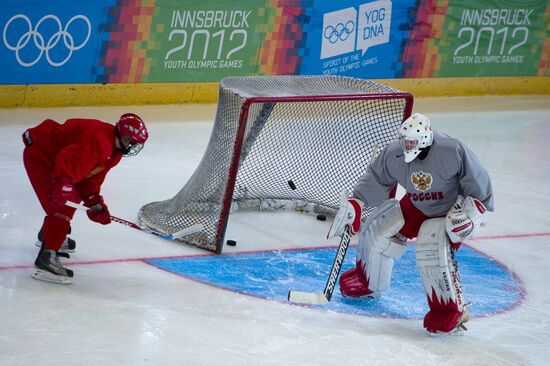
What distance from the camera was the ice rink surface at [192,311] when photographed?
3.97 meters

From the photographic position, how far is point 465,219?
4.23 meters

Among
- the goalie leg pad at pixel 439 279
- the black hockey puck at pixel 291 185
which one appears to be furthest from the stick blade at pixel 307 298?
the black hockey puck at pixel 291 185

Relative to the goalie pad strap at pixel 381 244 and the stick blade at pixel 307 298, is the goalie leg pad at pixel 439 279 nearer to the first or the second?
the goalie pad strap at pixel 381 244

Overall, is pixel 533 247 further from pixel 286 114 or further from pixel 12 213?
pixel 12 213

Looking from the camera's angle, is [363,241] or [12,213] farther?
[12,213]

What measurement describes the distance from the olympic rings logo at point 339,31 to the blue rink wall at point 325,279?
4474 mm

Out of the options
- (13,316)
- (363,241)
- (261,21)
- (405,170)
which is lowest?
(13,316)

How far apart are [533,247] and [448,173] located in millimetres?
1790

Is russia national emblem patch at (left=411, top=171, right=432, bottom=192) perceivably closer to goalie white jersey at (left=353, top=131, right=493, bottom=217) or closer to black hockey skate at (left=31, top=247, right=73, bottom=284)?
goalie white jersey at (left=353, top=131, right=493, bottom=217)

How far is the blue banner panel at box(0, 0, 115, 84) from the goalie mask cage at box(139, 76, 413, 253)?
114 inches

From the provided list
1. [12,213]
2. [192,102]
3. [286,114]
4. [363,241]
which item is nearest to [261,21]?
[192,102]

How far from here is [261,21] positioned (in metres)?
9.34

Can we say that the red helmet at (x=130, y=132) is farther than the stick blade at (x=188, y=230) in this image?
No

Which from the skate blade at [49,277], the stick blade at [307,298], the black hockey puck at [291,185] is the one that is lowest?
the skate blade at [49,277]
